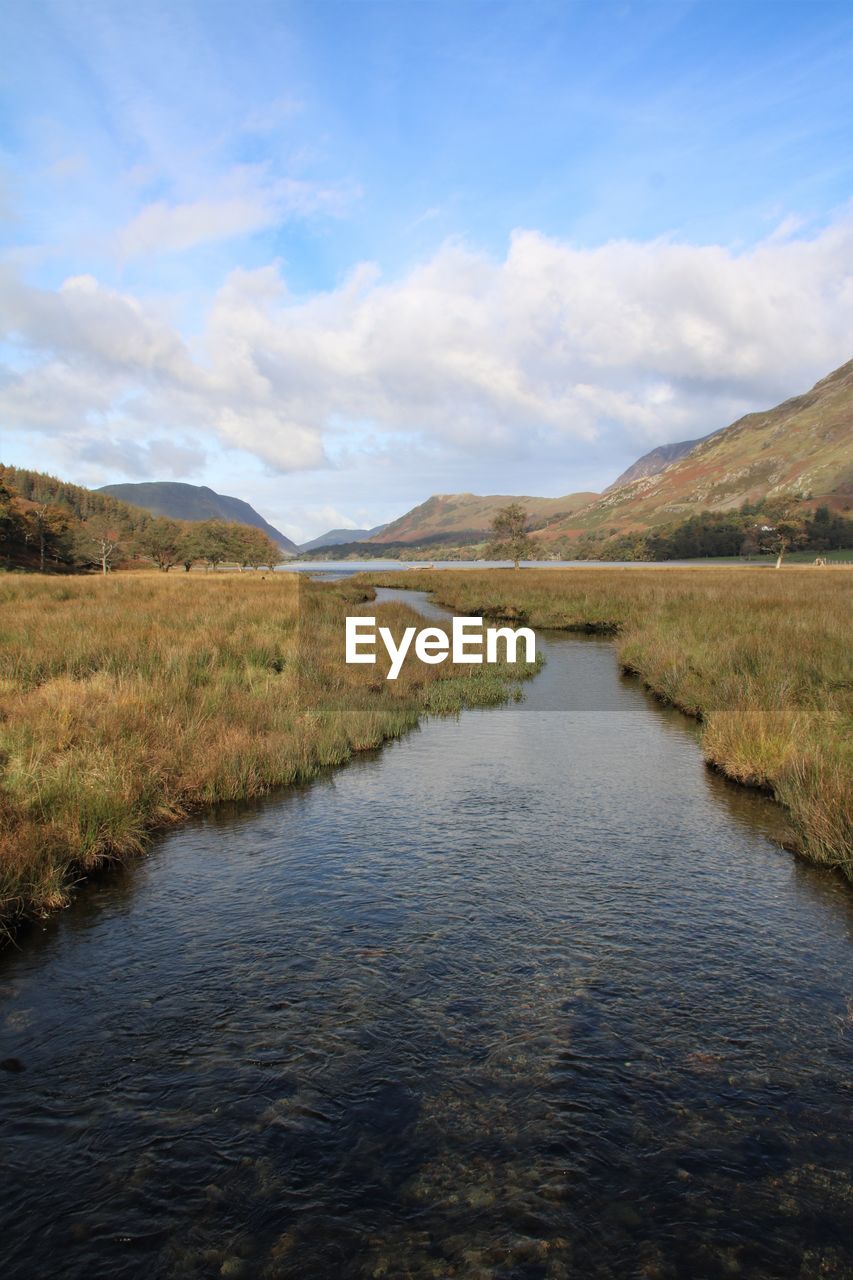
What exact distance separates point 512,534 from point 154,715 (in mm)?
A: 116566

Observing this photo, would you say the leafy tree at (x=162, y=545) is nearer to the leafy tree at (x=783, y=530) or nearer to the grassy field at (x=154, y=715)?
the leafy tree at (x=783, y=530)

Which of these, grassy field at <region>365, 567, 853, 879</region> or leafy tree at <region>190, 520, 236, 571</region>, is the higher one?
leafy tree at <region>190, 520, 236, 571</region>

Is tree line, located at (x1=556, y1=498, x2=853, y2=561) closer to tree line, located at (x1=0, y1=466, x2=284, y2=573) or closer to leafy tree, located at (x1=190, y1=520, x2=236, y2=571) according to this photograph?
leafy tree, located at (x1=190, y1=520, x2=236, y2=571)

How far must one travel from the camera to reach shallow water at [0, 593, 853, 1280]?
4.24 m

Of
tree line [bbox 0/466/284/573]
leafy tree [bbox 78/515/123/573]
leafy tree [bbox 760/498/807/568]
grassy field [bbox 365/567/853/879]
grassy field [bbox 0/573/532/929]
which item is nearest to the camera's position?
grassy field [bbox 0/573/532/929]

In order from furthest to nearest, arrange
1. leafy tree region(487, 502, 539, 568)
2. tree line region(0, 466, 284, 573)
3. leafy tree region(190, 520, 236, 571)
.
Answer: leafy tree region(190, 520, 236, 571)
leafy tree region(487, 502, 539, 568)
tree line region(0, 466, 284, 573)

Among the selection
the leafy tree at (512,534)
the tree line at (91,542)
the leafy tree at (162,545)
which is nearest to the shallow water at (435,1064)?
the tree line at (91,542)

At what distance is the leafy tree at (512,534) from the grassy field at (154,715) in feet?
321

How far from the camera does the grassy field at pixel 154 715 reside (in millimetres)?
9430

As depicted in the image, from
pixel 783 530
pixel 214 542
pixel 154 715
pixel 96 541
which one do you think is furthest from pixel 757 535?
pixel 154 715

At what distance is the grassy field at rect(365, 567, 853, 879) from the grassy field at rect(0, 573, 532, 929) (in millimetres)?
6334

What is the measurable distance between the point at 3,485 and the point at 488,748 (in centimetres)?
10002

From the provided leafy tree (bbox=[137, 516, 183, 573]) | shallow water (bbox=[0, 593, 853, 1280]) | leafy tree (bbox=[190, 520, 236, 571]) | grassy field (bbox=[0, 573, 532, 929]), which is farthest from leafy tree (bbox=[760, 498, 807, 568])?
leafy tree (bbox=[137, 516, 183, 573])

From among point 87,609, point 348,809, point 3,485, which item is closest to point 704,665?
point 348,809
